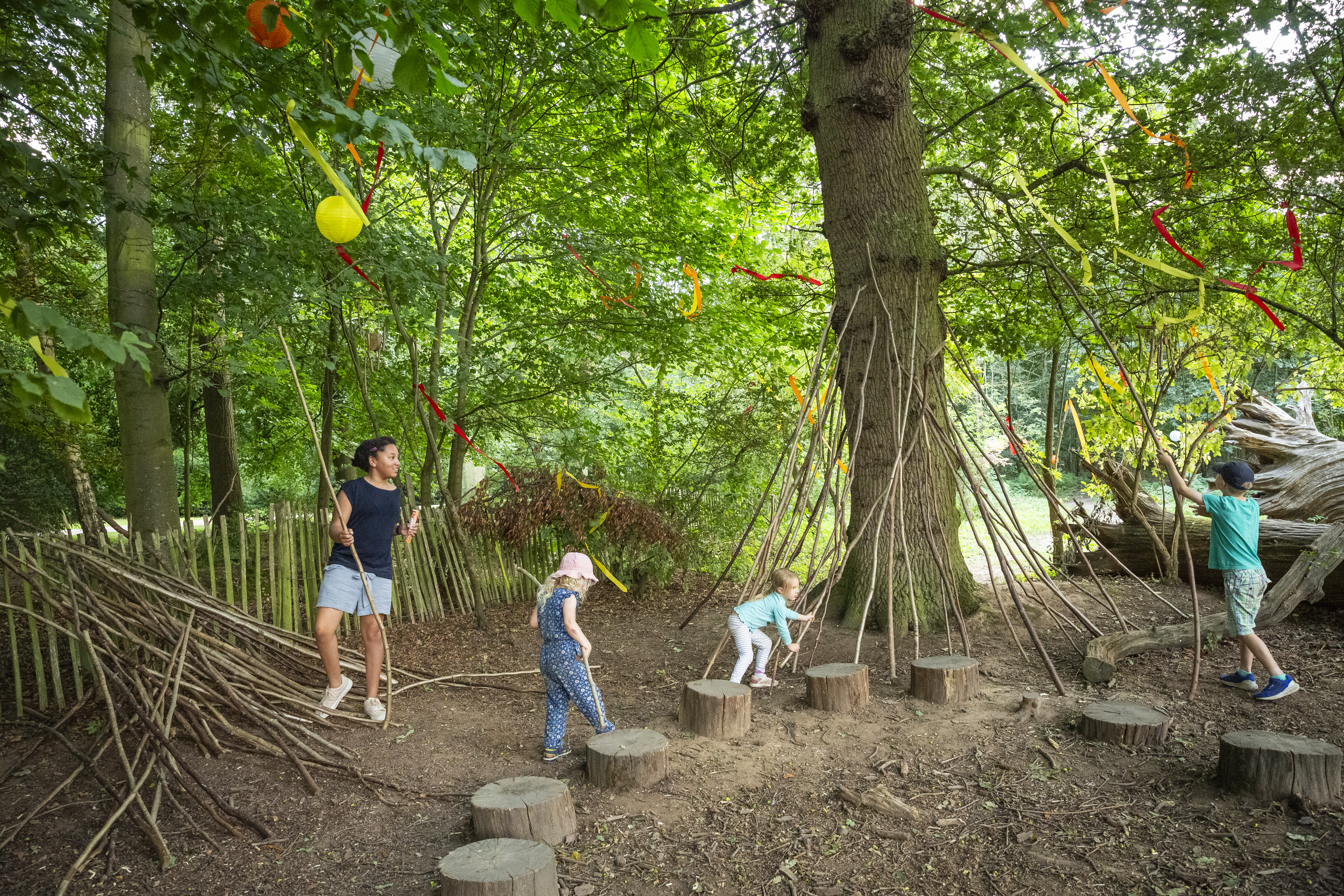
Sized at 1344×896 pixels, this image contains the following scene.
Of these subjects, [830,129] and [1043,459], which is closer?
[830,129]

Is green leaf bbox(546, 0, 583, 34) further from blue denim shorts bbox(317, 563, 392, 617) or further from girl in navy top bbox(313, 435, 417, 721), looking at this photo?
blue denim shorts bbox(317, 563, 392, 617)

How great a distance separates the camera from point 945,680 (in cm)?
331

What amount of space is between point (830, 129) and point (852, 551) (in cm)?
249

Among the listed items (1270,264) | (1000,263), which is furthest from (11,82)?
(1270,264)

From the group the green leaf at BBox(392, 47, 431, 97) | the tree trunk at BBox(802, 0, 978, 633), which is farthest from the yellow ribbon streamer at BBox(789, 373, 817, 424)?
the green leaf at BBox(392, 47, 431, 97)

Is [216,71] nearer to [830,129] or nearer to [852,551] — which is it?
[830,129]

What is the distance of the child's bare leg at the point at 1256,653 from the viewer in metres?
3.23

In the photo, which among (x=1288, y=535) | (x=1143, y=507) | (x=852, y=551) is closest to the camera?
(x=852, y=551)

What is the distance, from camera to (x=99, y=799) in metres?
2.68

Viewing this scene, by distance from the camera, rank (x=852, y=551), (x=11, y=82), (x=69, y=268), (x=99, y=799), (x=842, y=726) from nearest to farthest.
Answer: (x=11, y=82) < (x=99, y=799) < (x=842, y=726) < (x=852, y=551) < (x=69, y=268)

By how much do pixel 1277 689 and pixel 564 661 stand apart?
301 cm

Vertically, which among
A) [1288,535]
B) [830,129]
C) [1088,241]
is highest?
[830,129]

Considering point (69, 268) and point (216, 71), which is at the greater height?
point (69, 268)

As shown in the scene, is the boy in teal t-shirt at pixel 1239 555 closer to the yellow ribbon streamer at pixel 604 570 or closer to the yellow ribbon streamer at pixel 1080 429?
the yellow ribbon streamer at pixel 1080 429
